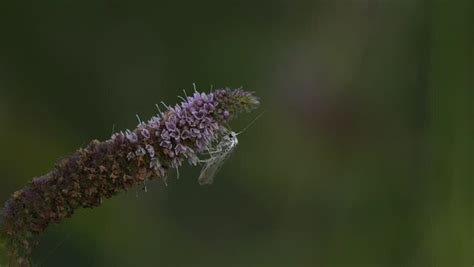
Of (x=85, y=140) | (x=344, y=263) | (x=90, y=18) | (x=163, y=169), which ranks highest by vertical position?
(x=90, y=18)

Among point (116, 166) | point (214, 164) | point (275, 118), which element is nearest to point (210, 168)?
point (214, 164)

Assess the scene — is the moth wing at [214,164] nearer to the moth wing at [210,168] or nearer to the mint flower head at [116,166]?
the moth wing at [210,168]

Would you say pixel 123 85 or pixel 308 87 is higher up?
pixel 123 85

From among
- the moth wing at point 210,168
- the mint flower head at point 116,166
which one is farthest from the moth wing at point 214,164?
the mint flower head at point 116,166

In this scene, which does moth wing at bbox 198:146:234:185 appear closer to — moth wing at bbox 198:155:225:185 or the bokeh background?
moth wing at bbox 198:155:225:185

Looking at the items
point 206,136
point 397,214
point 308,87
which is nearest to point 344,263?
point 397,214

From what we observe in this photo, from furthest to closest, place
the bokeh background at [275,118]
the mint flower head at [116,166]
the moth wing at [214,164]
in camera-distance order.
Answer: the bokeh background at [275,118] → the moth wing at [214,164] → the mint flower head at [116,166]

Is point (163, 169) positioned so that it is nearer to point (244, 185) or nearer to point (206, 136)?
point (206, 136)
